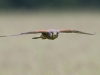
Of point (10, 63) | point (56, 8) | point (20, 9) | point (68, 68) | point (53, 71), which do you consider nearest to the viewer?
point (53, 71)

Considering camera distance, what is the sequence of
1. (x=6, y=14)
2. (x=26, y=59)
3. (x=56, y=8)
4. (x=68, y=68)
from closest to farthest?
(x=68, y=68), (x=26, y=59), (x=6, y=14), (x=56, y=8)

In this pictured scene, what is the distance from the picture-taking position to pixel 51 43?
812 cm

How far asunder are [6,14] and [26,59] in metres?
6.95

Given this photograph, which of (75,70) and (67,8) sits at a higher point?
(75,70)

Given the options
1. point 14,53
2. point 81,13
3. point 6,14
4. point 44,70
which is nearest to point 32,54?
point 14,53

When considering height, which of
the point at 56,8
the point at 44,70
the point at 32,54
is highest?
the point at 44,70

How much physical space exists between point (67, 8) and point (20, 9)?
4.18 ft

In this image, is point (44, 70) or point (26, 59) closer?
point (44, 70)

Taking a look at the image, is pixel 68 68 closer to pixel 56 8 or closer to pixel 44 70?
pixel 44 70

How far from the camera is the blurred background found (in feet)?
15.2

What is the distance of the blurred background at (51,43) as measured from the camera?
4.62 metres

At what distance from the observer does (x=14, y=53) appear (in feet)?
20.1

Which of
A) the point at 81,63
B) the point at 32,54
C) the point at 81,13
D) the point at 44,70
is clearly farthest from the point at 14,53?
the point at 81,13

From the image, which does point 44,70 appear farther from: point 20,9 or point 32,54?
point 20,9
